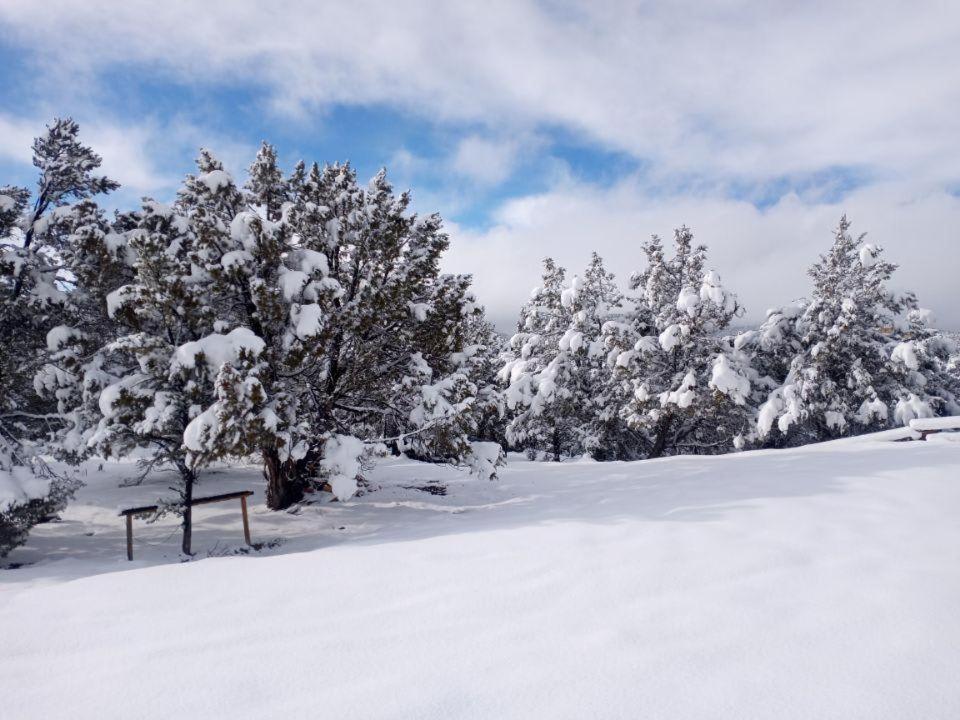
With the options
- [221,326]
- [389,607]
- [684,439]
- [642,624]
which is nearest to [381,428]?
[221,326]

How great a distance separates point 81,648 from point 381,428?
36.4 feet

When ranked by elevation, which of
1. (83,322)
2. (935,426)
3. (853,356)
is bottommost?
(935,426)

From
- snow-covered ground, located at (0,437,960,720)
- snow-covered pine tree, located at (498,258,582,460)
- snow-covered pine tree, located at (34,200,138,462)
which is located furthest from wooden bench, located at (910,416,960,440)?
snow-covered pine tree, located at (34,200,138,462)

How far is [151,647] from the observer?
361cm

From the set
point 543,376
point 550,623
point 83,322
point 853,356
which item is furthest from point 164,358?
point 853,356

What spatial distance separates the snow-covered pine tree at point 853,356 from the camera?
56.6ft

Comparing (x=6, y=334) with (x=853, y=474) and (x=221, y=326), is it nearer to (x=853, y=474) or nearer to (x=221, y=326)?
(x=221, y=326)

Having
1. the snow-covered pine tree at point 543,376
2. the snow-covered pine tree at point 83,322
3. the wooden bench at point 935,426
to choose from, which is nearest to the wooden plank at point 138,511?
the snow-covered pine tree at point 83,322

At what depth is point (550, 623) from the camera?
3615 mm

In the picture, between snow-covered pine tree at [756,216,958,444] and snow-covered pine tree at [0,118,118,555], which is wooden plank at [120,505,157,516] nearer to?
snow-covered pine tree at [0,118,118,555]

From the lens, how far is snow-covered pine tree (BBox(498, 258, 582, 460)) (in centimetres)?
2022

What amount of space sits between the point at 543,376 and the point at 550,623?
54.2 ft

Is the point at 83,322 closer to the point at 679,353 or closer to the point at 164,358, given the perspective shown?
the point at 164,358

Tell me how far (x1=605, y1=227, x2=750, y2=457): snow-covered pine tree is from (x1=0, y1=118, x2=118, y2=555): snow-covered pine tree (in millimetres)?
15856
